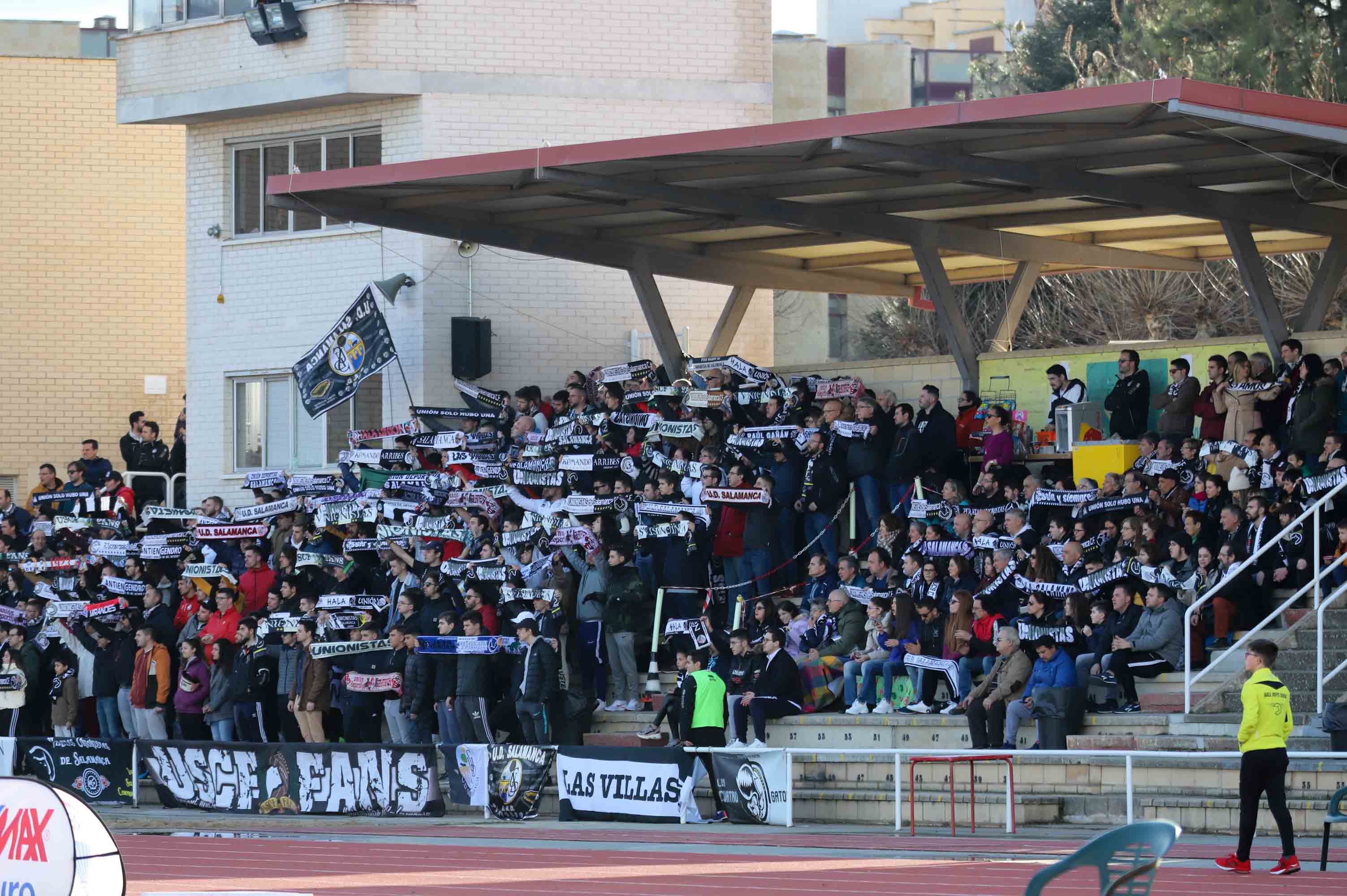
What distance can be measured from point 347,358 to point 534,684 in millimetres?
8183

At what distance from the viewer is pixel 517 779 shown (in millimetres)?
19406

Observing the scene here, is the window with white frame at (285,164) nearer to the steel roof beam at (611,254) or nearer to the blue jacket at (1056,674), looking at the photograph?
the steel roof beam at (611,254)

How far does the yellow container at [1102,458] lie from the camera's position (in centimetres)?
2053

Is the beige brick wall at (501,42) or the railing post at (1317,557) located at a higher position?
the beige brick wall at (501,42)

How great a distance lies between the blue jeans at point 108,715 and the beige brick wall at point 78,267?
952cm

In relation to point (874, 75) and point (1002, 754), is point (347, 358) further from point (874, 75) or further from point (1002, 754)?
point (874, 75)

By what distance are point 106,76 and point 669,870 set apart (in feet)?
75.2

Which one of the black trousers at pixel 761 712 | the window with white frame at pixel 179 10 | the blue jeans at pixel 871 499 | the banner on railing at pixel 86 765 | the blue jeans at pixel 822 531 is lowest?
the banner on railing at pixel 86 765

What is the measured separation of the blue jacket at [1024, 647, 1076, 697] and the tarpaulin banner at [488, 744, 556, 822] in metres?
4.72

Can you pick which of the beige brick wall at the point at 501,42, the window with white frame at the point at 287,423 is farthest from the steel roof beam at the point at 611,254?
the window with white frame at the point at 287,423

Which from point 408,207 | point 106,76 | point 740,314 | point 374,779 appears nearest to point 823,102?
point 106,76

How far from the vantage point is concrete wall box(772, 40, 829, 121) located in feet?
184

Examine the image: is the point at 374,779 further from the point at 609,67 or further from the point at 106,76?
the point at 106,76

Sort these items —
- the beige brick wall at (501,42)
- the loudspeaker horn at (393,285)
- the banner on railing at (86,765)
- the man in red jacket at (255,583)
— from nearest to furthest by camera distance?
the banner on railing at (86,765) < the man in red jacket at (255,583) < the loudspeaker horn at (393,285) < the beige brick wall at (501,42)
